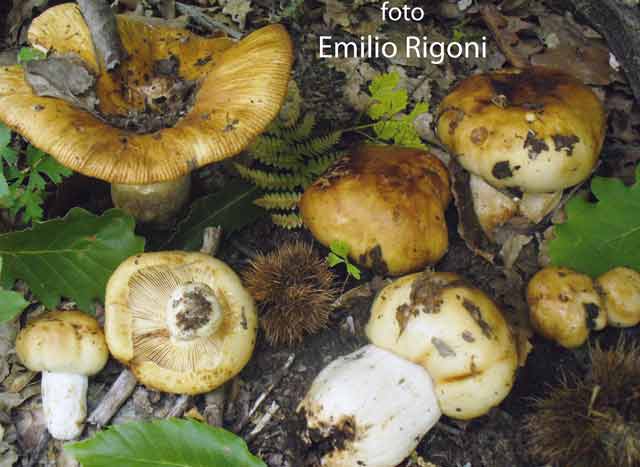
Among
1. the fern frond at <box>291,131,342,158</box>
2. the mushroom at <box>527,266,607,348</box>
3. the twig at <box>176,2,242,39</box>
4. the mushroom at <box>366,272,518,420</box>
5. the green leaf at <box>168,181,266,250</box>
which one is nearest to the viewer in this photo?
the mushroom at <box>366,272,518,420</box>

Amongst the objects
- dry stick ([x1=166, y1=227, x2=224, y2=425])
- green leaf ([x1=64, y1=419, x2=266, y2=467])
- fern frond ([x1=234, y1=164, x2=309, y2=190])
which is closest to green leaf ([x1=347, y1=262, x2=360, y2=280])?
fern frond ([x1=234, y1=164, x2=309, y2=190])

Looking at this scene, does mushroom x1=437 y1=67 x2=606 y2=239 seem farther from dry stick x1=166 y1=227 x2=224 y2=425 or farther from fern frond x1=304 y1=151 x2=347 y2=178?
dry stick x1=166 y1=227 x2=224 y2=425

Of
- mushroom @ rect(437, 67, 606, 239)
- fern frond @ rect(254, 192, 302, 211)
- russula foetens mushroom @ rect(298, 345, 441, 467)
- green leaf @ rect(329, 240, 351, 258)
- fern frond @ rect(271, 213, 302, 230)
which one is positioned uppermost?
mushroom @ rect(437, 67, 606, 239)

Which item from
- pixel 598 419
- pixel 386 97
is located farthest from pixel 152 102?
pixel 598 419

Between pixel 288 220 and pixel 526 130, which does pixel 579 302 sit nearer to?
pixel 526 130

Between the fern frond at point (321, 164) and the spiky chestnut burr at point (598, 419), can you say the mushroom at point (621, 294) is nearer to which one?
the spiky chestnut burr at point (598, 419)

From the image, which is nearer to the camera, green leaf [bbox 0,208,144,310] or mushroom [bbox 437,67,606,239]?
mushroom [bbox 437,67,606,239]

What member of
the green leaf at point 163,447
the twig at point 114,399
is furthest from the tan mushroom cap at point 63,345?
A: the green leaf at point 163,447
